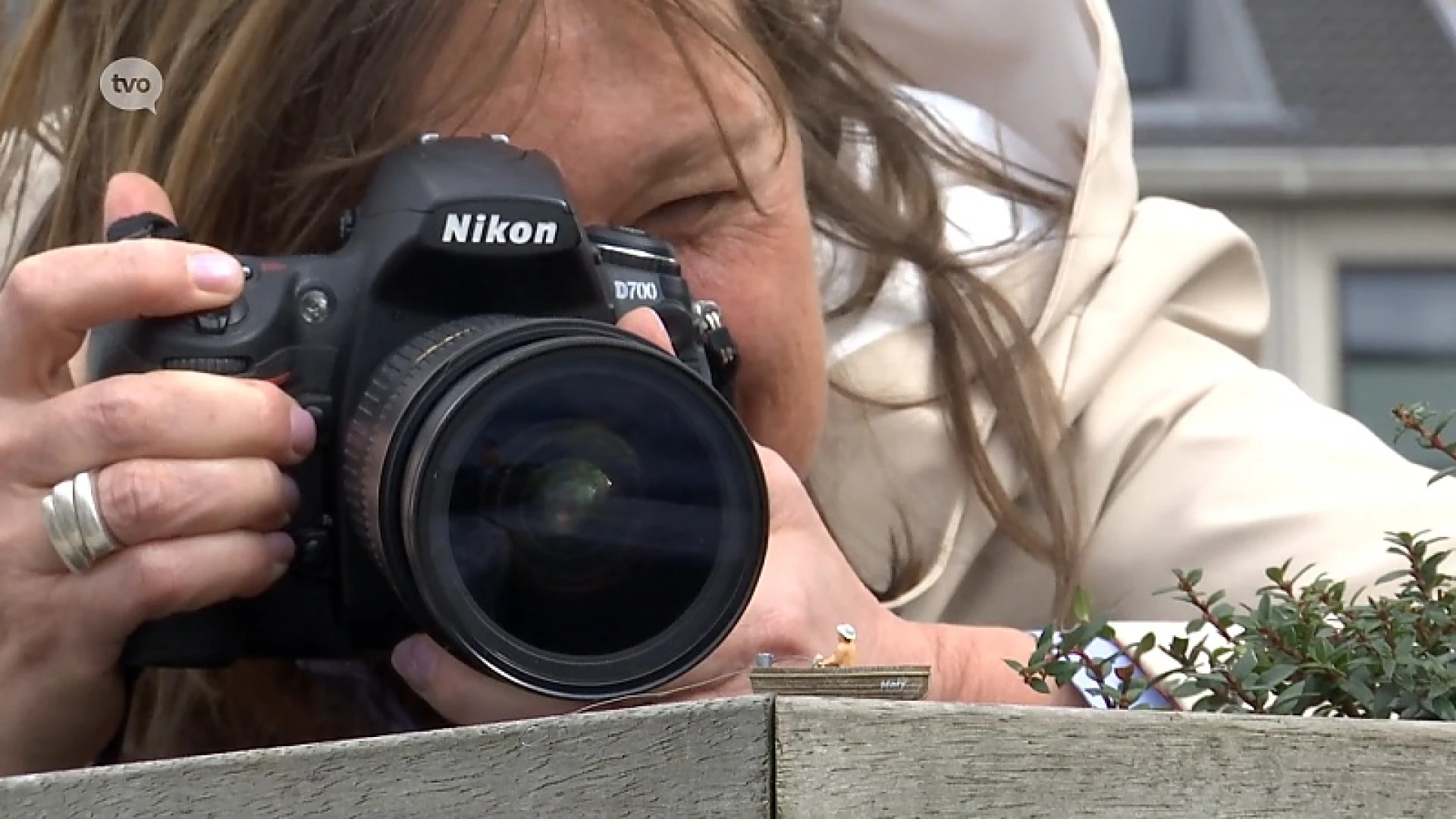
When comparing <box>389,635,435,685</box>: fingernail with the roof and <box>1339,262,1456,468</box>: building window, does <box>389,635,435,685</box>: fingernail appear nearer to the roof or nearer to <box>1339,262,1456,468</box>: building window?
<box>1339,262,1456,468</box>: building window

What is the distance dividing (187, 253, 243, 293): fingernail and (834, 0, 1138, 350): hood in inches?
17.0

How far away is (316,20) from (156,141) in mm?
75

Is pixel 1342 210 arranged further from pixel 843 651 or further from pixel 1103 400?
pixel 843 651

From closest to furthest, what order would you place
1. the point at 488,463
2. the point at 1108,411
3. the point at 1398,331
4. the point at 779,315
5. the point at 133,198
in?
1. the point at 488,463
2. the point at 133,198
3. the point at 779,315
4. the point at 1108,411
5. the point at 1398,331

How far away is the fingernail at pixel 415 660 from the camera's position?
58 centimetres

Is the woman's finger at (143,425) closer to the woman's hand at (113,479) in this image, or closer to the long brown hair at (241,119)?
the woman's hand at (113,479)

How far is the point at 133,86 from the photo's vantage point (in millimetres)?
703

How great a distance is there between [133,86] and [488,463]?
0.26 meters

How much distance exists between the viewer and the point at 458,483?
0.53 meters

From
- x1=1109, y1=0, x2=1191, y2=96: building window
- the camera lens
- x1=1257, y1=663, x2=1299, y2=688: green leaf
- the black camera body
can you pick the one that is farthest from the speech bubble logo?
x1=1109, y1=0, x2=1191, y2=96: building window

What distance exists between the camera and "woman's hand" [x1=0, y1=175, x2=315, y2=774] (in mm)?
603

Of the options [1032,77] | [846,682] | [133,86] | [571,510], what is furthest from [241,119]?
[1032,77]

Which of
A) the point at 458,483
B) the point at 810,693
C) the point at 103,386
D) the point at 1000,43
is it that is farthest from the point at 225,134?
the point at 1000,43

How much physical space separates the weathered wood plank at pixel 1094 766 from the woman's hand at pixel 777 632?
0.49 feet
